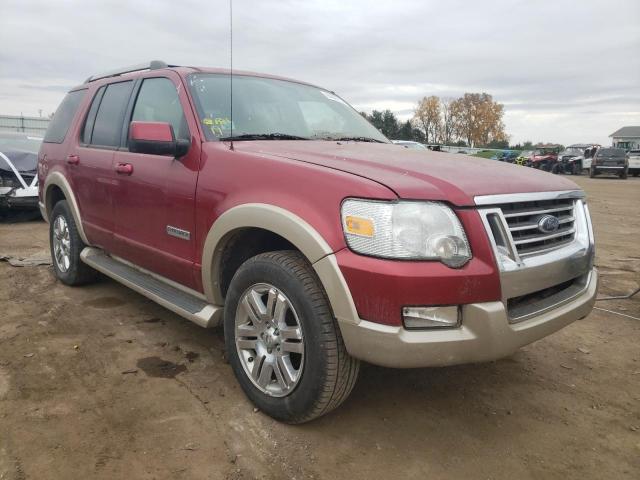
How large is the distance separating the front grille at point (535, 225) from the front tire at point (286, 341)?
89 centimetres

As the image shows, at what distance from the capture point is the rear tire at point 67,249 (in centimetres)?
455

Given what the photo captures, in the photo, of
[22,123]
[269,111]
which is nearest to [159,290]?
[269,111]

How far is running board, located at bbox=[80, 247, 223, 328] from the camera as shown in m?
2.95

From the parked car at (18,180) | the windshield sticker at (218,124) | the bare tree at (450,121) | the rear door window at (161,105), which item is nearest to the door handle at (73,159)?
the rear door window at (161,105)

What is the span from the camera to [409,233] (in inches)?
83.6

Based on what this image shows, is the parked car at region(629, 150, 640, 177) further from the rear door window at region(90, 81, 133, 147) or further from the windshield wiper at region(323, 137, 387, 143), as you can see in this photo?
the rear door window at region(90, 81, 133, 147)

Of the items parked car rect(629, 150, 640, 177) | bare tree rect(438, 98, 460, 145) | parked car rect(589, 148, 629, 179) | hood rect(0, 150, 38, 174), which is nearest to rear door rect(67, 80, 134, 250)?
hood rect(0, 150, 38, 174)

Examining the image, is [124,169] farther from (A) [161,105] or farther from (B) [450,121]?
(B) [450,121]

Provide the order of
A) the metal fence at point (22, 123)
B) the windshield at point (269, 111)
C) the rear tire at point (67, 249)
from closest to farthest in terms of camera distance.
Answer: the windshield at point (269, 111)
the rear tire at point (67, 249)
the metal fence at point (22, 123)

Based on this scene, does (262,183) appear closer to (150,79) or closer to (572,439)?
(150,79)

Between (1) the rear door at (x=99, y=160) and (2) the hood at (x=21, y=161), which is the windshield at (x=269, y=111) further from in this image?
(2) the hood at (x=21, y=161)

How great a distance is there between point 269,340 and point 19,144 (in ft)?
28.7

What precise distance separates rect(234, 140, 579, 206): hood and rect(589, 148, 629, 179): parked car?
2736 cm

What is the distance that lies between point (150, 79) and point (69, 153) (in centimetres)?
126
